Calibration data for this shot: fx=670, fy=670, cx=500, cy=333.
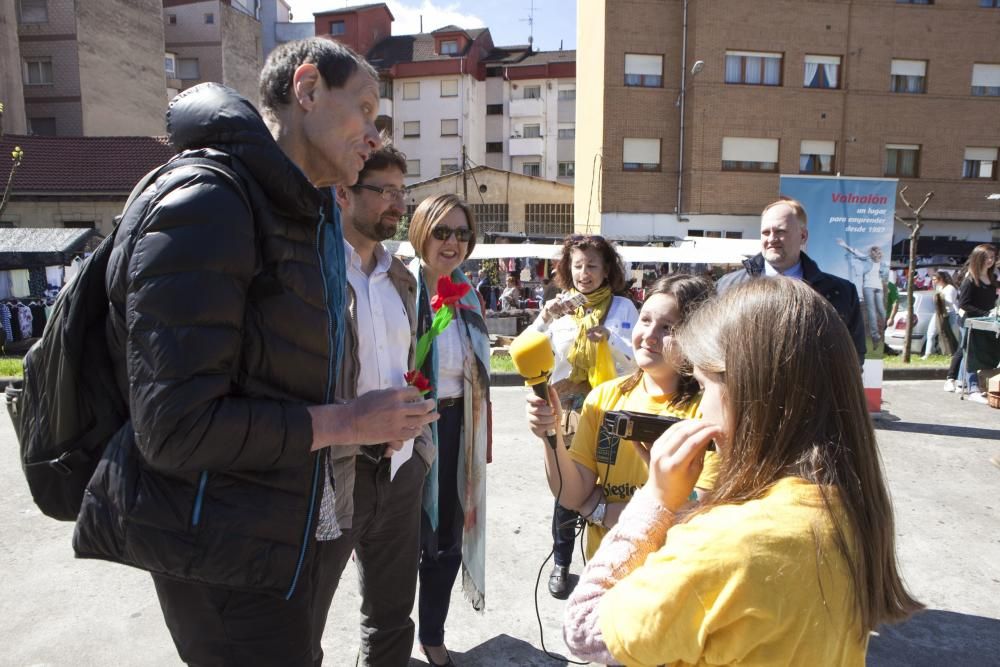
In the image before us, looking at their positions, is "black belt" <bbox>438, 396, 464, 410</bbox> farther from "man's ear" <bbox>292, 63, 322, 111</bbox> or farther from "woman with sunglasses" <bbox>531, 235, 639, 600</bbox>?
"man's ear" <bbox>292, 63, 322, 111</bbox>

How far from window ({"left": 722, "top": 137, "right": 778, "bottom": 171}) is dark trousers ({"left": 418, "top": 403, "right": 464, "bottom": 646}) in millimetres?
25649

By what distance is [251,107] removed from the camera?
1.57 metres

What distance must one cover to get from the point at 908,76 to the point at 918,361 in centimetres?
2086

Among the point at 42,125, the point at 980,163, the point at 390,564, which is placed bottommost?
the point at 390,564

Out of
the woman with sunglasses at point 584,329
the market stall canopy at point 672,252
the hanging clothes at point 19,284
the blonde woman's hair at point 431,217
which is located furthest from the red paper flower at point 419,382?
the hanging clothes at point 19,284

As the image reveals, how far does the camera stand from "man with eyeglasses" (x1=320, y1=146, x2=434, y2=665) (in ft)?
7.45

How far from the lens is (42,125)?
1243 inches

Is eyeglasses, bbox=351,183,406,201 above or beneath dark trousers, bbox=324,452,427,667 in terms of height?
above

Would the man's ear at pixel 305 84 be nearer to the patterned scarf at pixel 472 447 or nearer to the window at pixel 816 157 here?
the patterned scarf at pixel 472 447

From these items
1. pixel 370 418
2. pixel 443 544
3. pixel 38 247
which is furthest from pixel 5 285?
pixel 370 418

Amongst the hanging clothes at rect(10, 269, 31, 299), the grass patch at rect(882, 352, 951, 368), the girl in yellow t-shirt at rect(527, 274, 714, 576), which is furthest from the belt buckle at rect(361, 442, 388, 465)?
the hanging clothes at rect(10, 269, 31, 299)

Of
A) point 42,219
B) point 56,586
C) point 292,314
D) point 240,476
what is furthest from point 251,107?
point 42,219

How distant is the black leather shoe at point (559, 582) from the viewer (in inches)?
143

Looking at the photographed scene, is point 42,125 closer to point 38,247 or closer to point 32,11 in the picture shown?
point 32,11
